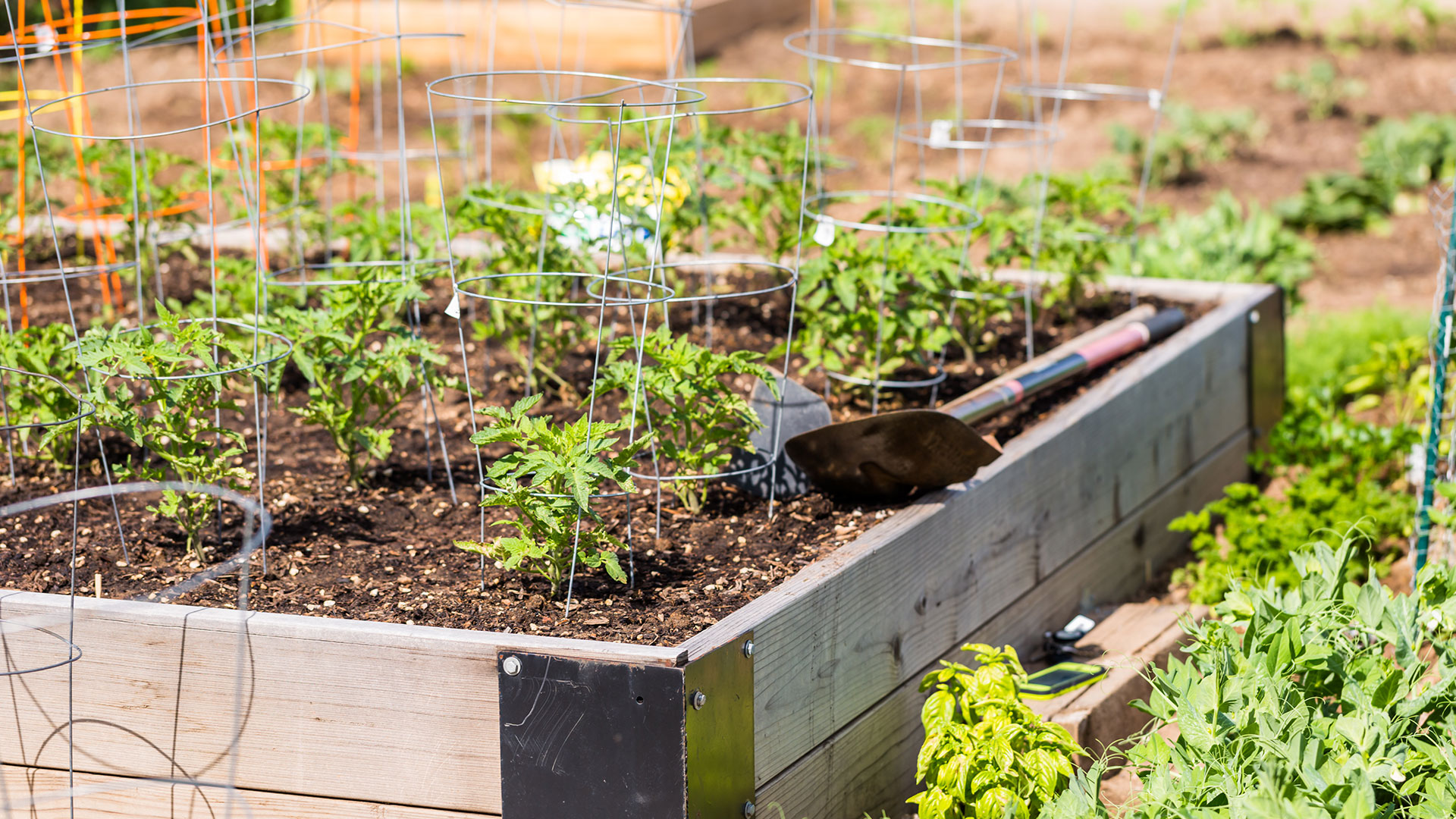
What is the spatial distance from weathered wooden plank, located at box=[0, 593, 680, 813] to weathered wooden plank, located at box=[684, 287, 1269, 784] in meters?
0.36

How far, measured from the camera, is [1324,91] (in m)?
7.86

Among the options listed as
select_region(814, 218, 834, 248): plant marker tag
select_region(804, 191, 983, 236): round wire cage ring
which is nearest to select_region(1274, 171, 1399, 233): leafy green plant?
select_region(804, 191, 983, 236): round wire cage ring

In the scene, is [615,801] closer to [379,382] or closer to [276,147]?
[379,382]

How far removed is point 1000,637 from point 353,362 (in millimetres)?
1497

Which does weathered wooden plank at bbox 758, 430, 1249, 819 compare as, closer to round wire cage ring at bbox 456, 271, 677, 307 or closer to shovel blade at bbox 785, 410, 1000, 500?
shovel blade at bbox 785, 410, 1000, 500

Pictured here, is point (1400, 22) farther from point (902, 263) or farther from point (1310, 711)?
point (1310, 711)

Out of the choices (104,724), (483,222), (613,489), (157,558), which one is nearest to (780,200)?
(483,222)

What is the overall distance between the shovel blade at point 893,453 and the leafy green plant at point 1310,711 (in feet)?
1.82

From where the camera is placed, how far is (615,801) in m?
1.92

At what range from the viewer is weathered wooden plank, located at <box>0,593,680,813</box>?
1975 millimetres

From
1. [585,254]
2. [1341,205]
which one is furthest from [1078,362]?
[1341,205]

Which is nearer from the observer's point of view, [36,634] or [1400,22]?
[36,634]

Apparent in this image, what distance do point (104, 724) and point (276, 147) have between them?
338 centimetres

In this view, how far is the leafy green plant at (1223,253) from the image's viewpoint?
475 cm
